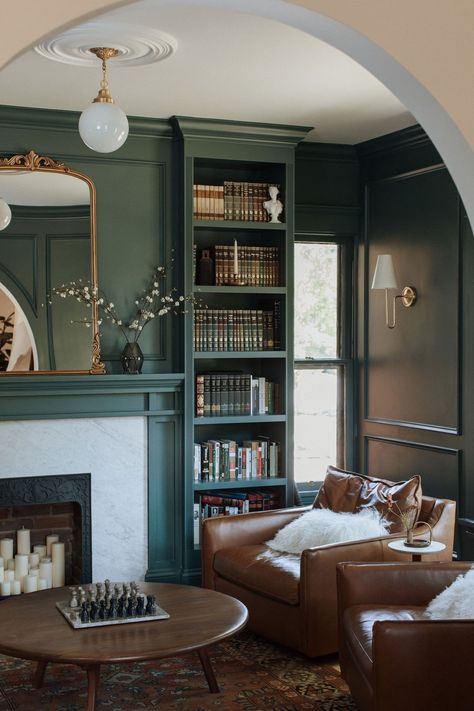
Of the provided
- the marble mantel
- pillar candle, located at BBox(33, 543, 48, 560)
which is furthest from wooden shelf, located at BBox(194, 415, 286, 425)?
pillar candle, located at BBox(33, 543, 48, 560)

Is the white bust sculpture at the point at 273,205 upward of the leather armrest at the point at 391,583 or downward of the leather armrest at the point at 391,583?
upward

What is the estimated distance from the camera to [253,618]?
4.42 metres

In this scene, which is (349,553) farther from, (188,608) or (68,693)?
(68,693)

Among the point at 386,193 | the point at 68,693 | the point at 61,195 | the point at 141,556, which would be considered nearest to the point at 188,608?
the point at 68,693

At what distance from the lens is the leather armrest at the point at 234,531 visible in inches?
187

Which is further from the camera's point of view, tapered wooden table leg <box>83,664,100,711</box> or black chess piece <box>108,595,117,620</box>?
black chess piece <box>108,595,117,620</box>

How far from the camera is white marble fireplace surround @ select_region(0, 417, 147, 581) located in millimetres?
4992

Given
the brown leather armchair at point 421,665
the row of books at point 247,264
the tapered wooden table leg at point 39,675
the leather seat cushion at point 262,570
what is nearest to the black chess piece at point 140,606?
the tapered wooden table leg at point 39,675

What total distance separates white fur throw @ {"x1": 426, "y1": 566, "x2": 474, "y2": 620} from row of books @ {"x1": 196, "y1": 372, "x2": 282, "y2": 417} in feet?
7.19

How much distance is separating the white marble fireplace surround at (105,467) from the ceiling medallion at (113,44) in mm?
2069

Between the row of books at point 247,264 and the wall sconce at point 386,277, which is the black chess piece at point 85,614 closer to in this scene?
the row of books at point 247,264

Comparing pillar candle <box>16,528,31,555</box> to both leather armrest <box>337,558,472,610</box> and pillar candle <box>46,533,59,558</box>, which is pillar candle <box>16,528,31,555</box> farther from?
leather armrest <box>337,558,472,610</box>

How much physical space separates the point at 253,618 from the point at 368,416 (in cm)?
183

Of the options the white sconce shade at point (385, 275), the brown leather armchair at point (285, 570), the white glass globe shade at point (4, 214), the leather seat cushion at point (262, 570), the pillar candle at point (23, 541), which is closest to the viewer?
the brown leather armchair at point (285, 570)
